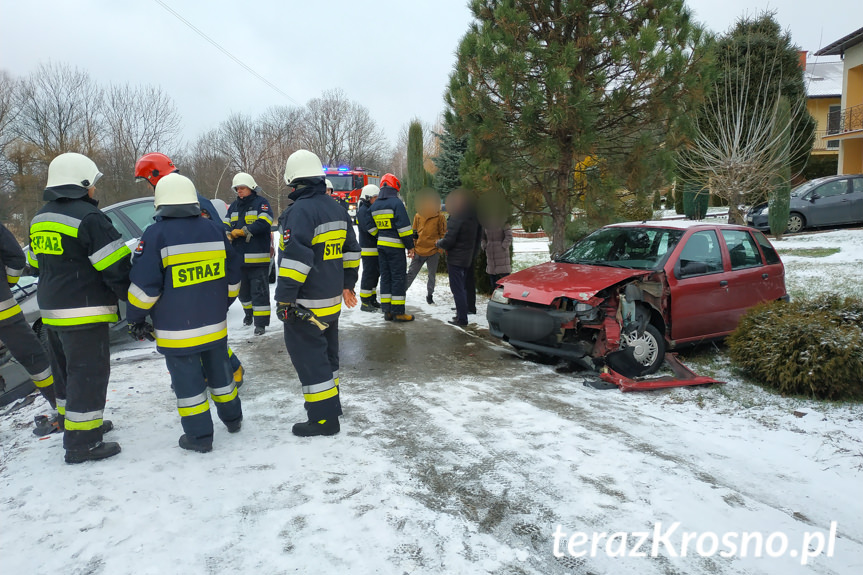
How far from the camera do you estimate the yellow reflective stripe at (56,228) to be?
357cm

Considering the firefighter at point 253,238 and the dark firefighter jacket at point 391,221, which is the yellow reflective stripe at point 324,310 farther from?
the dark firefighter jacket at point 391,221

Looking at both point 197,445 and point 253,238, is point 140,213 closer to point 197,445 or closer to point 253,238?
point 253,238

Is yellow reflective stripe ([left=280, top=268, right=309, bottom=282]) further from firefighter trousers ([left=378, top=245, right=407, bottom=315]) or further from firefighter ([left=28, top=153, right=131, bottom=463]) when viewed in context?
firefighter trousers ([left=378, top=245, right=407, bottom=315])

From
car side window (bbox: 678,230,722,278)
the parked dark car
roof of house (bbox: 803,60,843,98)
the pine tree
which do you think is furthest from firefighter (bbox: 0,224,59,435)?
roof of house (bbox: 803,60,843,98)

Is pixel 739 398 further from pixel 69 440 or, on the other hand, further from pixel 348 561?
pixel 69 440

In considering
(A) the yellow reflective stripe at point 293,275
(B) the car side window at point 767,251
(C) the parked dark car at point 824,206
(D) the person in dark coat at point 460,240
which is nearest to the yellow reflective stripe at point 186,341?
(A) the yellow reflective stripe at point 293,275

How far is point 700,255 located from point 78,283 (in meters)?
5.86

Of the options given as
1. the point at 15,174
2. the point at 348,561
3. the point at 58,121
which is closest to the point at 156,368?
the point at 348,561

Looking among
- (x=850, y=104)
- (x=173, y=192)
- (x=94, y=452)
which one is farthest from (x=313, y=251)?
(x=850, y=104)

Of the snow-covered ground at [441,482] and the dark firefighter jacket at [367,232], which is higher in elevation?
the dark firefighter jacket at [367,232]

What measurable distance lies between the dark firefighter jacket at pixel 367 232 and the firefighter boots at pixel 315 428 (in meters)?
4.45

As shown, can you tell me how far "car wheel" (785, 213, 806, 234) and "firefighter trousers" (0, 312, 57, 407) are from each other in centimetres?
1842

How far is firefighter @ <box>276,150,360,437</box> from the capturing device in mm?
3908

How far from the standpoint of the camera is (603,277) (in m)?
5.66
